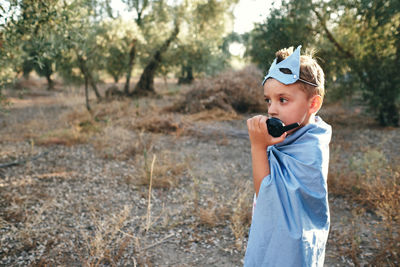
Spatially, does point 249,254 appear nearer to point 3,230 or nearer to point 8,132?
point 3,230

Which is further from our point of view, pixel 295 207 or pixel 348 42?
pixel 348 42

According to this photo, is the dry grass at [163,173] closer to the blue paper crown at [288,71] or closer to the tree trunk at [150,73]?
the blue paper crown at [288,71]

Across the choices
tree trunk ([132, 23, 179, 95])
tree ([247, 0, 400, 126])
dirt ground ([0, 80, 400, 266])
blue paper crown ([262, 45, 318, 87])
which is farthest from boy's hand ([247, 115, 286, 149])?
tree trunk ([132, 23, 179, 95])

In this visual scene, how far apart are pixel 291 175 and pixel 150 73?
1530 cm

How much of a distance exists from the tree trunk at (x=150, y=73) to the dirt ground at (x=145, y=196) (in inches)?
280

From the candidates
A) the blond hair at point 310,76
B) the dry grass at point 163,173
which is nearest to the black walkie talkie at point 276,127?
the blond hair at point 310,76

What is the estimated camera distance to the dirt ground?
9.77ft

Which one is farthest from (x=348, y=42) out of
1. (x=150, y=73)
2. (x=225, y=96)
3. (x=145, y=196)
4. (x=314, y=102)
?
(x=150, y=73)

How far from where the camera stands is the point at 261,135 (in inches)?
53.8

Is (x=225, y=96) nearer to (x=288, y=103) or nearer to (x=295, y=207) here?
(x=288, y=103)

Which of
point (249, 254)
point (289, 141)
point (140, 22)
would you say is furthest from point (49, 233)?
point (140, 22)

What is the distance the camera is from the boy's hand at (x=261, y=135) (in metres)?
1.35

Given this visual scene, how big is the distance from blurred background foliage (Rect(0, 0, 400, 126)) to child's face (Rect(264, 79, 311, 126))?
0.57m

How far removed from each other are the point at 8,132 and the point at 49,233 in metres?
5.96
